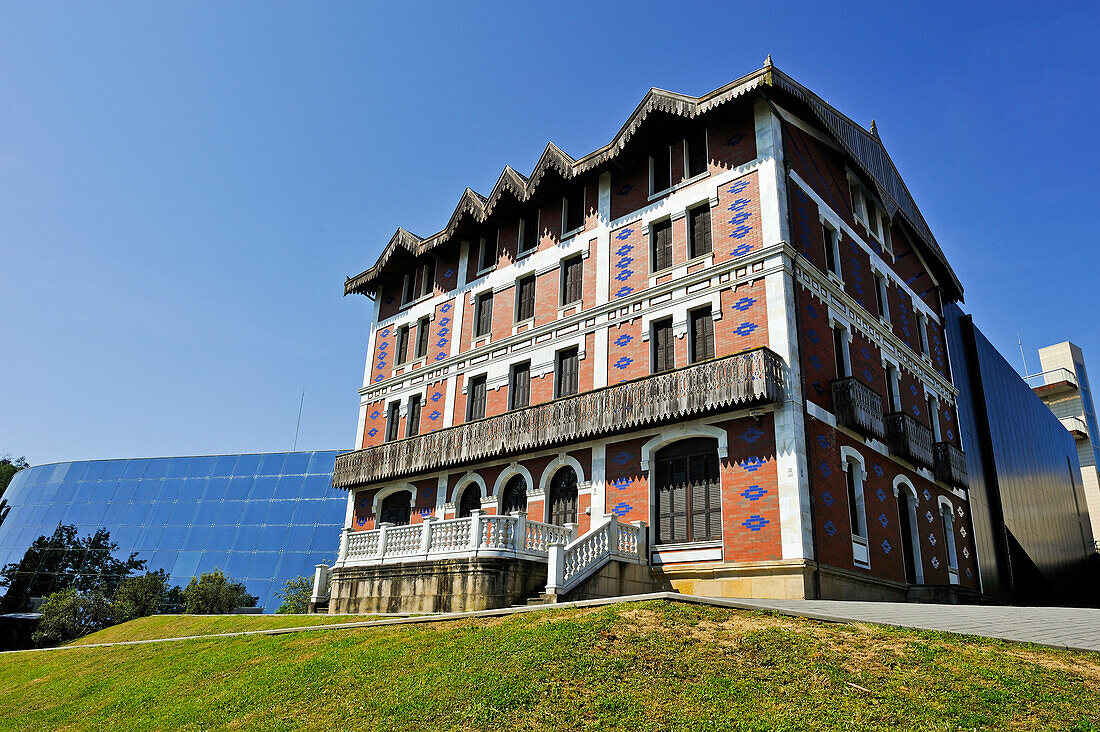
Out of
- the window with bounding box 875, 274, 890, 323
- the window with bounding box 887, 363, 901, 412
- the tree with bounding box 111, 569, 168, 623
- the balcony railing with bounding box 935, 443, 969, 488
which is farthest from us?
the tree with bounding box 111, 569, 168, 623

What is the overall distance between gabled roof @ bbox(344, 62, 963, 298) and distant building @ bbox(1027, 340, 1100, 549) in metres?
39.9

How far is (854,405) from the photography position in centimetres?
2181

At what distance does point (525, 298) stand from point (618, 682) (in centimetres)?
2024

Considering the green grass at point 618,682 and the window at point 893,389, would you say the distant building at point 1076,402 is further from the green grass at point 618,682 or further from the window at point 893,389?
the green grass at point 618,682

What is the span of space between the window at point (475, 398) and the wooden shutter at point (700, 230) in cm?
957

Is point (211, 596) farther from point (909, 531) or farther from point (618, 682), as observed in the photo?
point (618, 682)

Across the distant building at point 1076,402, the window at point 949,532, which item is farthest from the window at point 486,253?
→ the distant building at point 1076,402

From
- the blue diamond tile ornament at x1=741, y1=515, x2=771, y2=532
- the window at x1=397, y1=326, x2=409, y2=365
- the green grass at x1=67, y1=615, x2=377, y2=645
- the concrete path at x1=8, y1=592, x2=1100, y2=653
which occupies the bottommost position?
the green grass at x1=67, y1=615, x2=377, y2=645

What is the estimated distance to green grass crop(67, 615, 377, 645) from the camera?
1995 centimetres

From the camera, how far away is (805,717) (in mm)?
7793

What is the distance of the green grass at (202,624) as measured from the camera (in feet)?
65.5

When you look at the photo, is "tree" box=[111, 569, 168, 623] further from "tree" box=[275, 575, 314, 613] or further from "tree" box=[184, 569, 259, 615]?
"tree" box=[275, 575, 314, 613]

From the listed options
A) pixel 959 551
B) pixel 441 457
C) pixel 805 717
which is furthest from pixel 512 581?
pixel 959 551

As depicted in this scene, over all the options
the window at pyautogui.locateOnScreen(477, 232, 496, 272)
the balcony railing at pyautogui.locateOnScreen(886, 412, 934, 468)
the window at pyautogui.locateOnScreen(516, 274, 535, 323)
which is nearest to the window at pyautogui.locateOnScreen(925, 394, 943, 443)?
the balcony railing at pyautogui.locateOnScreen(886, 412, 934, 468)
